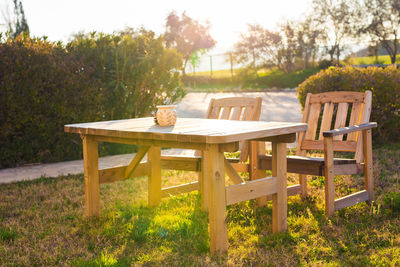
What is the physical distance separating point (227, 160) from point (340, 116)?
1.22 metres

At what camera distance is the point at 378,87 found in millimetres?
6020

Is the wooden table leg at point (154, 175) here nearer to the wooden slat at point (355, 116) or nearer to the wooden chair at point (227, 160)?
the wooden chair at point (227, 160)

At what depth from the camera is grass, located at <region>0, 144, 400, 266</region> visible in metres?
2.59

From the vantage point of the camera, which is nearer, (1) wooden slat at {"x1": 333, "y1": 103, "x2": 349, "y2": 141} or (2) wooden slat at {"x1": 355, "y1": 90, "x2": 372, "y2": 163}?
(2) wooden slat at {"x1": 355, "y1": 90, "x2": 372, "y2": 163}

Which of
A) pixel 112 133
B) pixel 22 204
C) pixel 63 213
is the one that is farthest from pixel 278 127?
pixel 22 204

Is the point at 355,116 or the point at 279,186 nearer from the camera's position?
the point at 279,186

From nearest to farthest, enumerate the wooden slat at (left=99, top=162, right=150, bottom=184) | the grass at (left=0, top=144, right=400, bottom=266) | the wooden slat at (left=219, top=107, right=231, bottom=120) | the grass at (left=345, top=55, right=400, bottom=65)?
the grass at (left=0, top=144, right=400, bottom=266) → the wooden slat at (left=99, top=162, right=150, bottom=184) → the wooden slat at (left=219, top=107, right=231, bottom=120) → the grass at (left=345, top=55, right=400, bottom=65)

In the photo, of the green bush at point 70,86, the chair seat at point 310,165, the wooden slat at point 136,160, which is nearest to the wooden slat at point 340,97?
the chair seat at point 310,165

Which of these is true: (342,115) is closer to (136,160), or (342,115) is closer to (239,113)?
(239,113)

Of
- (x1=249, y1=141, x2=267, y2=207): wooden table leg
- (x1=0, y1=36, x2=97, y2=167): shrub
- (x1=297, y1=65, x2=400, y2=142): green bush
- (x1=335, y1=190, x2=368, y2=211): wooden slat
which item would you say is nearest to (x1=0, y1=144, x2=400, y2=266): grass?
(x1=335, y1=190, x2=368, y2=211): wooden slat

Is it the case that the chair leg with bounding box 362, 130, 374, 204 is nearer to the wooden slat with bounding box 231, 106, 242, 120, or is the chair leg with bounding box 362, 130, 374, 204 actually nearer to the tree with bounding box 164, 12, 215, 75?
the wooden slat with bounding box 231, 106, 242, 120

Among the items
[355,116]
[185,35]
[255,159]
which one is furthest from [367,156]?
[185,35]

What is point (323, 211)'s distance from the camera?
136 inches

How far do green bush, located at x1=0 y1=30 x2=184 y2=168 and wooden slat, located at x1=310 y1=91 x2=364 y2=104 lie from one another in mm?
3222
